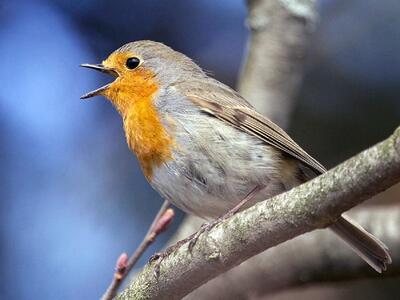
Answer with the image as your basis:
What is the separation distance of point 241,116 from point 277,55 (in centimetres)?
94

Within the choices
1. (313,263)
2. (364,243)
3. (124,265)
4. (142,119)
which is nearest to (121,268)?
(124,265)

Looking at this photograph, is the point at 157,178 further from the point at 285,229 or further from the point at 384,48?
the point at 384,48

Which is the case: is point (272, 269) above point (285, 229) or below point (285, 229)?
below

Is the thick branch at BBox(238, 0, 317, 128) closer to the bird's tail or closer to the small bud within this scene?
the bird's tail

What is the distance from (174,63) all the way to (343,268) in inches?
56.7

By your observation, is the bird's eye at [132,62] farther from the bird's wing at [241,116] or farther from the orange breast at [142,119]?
the bird's wing at [241,116]

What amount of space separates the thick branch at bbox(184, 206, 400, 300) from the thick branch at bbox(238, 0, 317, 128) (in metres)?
0.83

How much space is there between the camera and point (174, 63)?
4.70 meters

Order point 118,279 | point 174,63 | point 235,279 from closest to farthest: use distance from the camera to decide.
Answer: point 118,279 → point 235,279 → point 174,63

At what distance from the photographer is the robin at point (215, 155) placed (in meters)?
3.83

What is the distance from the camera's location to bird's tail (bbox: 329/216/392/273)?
3.61m

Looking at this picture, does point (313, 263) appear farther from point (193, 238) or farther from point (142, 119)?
point (193, 238)

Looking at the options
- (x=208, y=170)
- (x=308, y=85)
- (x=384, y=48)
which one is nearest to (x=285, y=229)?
(x=208, y=170)

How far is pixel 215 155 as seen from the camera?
3.83m
